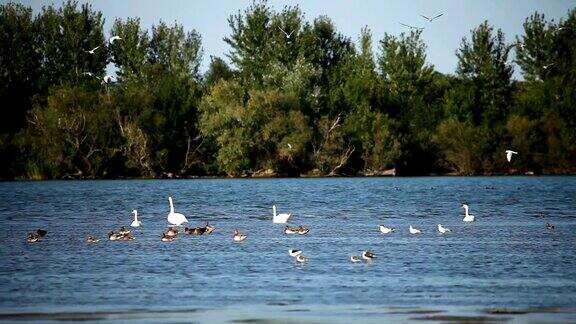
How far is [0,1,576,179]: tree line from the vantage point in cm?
9200

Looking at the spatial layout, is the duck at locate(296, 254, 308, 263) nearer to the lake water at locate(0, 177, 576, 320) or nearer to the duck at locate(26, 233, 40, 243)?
the lake water at locate(0, 177, 576, 320)

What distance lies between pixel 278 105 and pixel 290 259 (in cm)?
6546

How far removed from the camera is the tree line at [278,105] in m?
92.0

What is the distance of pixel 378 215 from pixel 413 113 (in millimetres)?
59476

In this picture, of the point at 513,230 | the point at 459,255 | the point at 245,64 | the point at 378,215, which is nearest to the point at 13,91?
the point at 245,64

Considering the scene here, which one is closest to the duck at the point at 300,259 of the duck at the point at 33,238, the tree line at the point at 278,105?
the duck at the point at 33,238

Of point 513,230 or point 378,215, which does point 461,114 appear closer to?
point 378,215

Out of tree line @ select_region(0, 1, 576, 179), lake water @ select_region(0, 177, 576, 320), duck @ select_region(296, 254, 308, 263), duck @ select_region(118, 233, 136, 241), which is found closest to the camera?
lake water @ select_region(0, 177, 576, 320)

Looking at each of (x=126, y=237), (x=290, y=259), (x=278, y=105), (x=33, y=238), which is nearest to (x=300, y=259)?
(x=290, y=259)

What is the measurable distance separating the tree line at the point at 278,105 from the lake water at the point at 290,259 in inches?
1296

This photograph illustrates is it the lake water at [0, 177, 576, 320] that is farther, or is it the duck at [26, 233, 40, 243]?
the duck at [26, 233, 40, 243]

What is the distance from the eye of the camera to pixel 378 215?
47.8 meters

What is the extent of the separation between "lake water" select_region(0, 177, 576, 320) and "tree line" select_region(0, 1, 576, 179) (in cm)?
3291

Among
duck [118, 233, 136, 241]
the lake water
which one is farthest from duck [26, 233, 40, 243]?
duck [118, 233, 136, 241]
